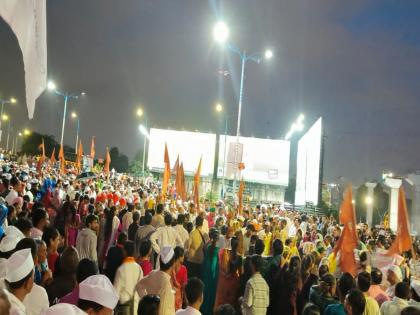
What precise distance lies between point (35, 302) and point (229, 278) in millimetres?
4171

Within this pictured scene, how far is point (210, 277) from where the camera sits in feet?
27.4

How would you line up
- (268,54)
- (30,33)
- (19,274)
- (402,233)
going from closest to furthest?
(30,33)
(19,274)
(402,233)
(268,54)

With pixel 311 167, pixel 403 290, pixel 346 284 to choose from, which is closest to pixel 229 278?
pixel 346 284

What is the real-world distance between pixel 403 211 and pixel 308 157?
2262cm

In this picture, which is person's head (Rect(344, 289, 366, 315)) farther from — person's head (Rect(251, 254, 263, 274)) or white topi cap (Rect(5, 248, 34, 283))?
white topi cap (Rect(5, 248, 34, 283))

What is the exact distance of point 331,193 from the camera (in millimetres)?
59844

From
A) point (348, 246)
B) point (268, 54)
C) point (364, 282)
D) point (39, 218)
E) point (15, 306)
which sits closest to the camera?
point (15, 306)

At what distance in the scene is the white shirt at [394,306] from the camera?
566 centimetres

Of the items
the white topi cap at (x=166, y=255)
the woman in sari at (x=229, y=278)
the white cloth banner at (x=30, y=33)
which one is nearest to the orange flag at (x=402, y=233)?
the woman in sari at (x=229, y=278)

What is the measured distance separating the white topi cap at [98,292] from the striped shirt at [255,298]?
3261 mm

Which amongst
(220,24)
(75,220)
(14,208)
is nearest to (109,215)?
(75,220)

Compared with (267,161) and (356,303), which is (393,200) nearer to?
(267,161)

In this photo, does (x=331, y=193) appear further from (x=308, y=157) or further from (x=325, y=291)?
(x=325, y=291)

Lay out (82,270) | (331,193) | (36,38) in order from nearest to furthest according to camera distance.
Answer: (36,38) → (82,270) → (331,193)
